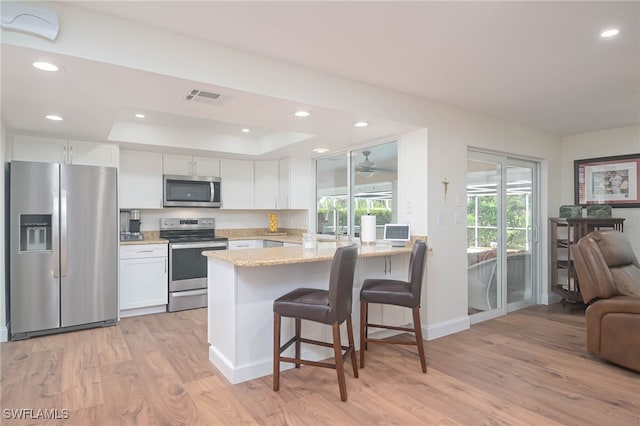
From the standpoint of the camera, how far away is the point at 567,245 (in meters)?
4.67

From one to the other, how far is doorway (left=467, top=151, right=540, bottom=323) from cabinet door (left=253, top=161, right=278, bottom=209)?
282 cm

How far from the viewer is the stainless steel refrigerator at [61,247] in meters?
3.46

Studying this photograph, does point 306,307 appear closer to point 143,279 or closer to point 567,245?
point 143,279

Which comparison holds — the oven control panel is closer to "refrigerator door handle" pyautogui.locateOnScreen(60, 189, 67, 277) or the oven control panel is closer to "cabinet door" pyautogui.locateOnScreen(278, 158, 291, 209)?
"cabinet door" pyautogui.locateOnScreen(278, 158, 291, 209)

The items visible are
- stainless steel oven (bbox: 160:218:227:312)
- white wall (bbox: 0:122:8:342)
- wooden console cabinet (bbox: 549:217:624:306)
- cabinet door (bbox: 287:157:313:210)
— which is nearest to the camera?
white wall (bbox: 0:122:8:342)

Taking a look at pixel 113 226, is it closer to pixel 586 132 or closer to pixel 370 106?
pixel 370 106

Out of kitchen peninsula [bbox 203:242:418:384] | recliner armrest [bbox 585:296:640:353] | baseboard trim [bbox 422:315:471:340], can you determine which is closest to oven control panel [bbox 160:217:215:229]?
kitchen peninsula [bbox 203:242:418:384]

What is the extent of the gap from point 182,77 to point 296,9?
0.83 metres

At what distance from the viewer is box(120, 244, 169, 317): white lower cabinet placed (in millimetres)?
4230

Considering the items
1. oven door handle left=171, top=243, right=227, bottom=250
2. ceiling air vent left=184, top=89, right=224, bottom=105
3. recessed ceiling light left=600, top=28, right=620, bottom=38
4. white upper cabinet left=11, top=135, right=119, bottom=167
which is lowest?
oven door handle left=171, top=243, right=227, bottom=250

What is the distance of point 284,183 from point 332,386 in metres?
3.40

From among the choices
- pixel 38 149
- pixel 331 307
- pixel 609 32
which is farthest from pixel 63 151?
pixel 609 32

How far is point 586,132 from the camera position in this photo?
4.80m

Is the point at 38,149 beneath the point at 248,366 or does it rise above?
above
